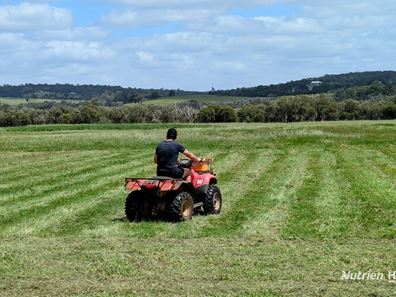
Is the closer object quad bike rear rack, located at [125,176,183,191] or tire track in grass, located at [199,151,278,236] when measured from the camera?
tire track in grass, located at [199,151,278,236]

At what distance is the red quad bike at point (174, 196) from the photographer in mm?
12844

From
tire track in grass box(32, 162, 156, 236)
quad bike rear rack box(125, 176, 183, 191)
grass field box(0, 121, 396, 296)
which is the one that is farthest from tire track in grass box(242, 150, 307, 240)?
tire track in grass box(32, 162, 156, 236)

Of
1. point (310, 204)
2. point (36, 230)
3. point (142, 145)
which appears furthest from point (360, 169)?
point (142, 145)

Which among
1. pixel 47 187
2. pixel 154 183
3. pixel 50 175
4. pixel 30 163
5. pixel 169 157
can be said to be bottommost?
pixel 30 163

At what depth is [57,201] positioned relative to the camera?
16484mm

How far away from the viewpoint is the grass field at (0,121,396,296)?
27.5 ft

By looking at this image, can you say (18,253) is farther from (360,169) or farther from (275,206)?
(360,169)

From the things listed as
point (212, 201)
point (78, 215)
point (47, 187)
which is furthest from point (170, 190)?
point (47, 187)

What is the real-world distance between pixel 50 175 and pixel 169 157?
1133cm

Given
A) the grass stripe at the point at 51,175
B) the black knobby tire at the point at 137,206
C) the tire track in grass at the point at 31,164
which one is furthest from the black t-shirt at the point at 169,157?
the tire track in grass at the point at 31,164

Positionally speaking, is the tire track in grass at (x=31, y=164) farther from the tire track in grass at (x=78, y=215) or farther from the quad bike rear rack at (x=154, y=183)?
the quad bike rear rack at (x=154, y=183)

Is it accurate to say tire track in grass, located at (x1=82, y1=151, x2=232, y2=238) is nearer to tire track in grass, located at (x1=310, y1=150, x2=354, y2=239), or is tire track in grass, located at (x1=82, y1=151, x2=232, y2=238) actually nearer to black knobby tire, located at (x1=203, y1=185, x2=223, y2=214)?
black knobby tire, located at (x1=203, y1=185, x2=223, y2=214)

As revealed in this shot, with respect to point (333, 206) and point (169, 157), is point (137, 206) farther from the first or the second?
point (333, 206)

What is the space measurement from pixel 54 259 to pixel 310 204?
278 inches
